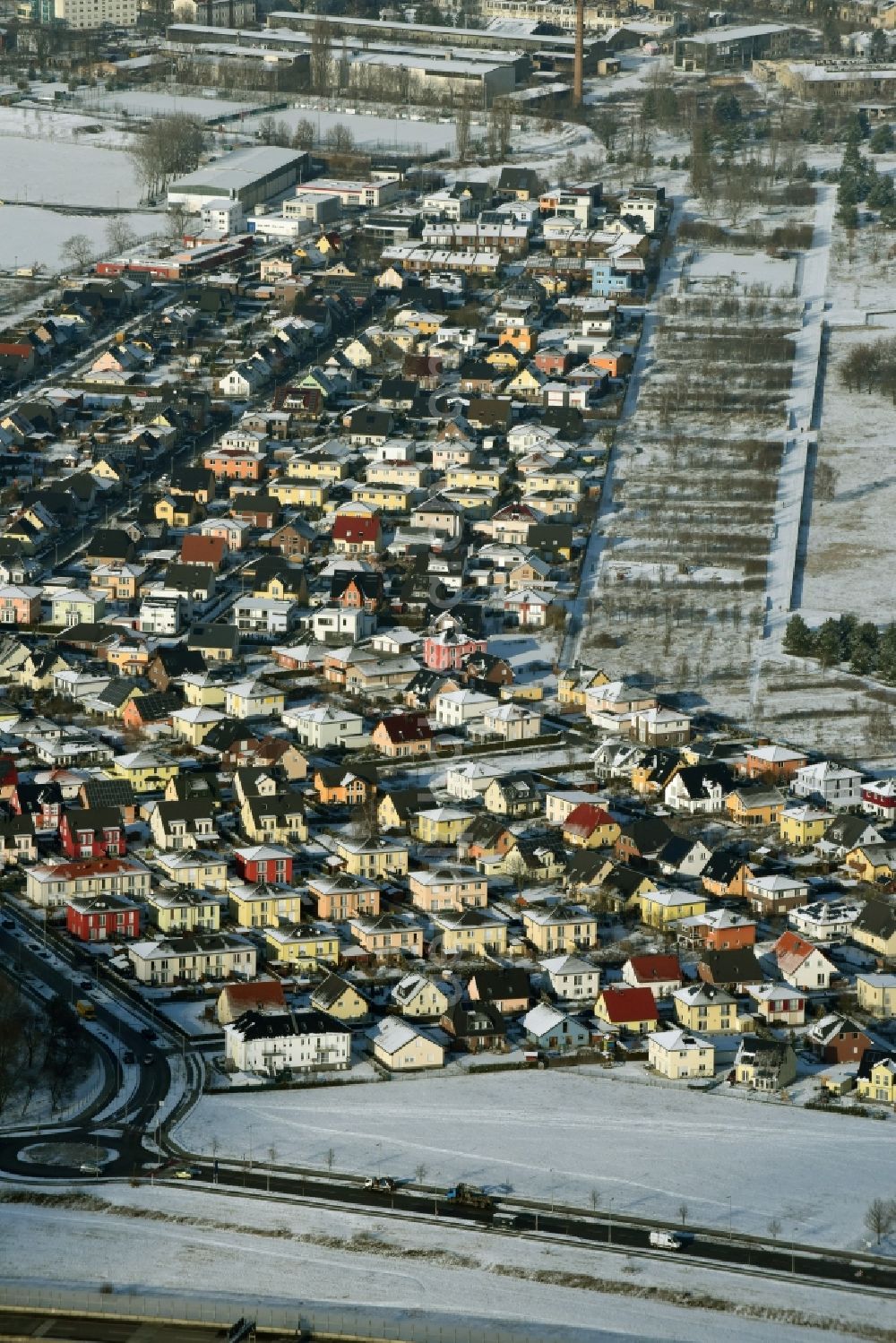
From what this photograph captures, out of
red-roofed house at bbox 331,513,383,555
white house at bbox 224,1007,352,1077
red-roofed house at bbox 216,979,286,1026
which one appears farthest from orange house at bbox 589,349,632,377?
white house at bbox 224,1007,352,1077

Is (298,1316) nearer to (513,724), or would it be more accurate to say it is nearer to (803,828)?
(803,828)

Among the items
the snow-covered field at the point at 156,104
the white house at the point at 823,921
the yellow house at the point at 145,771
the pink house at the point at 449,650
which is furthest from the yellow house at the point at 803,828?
the snow-covered field at the point at 156,104

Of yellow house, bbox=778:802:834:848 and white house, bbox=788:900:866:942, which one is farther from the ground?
yellow house, bbox=778:802:834:848

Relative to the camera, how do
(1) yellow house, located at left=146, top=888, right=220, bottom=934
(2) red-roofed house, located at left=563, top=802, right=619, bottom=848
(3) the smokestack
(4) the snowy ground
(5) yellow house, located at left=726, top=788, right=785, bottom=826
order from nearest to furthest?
1. (4) the snowy ground
2. (1) yellow house, located at left=146, top=888, right=220, bottom=934
3. (2) red-roofed house, located at left=563, top=802, right=619, bottom=848
4. (5) yellow house, located at left=726, top=788, right=785, bottom=826
5. (3) the smokestack

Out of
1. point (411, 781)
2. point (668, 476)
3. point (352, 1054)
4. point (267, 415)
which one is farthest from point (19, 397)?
point (352, 1054)

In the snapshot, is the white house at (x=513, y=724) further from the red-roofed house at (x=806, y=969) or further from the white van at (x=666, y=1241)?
the white van at (x=666, y=1241)

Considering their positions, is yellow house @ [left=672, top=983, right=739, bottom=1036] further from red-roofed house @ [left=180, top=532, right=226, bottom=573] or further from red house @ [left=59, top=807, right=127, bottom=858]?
red-roofed house @ [left=180, top=532, right=226, bottom=573]
